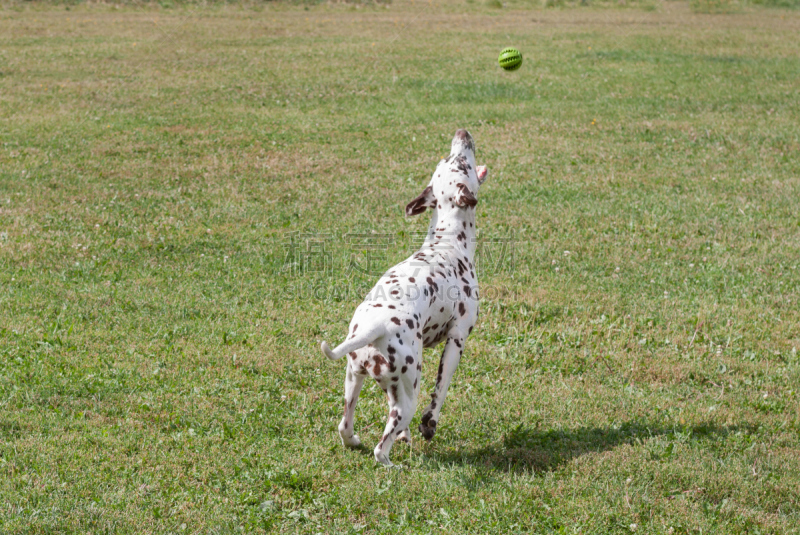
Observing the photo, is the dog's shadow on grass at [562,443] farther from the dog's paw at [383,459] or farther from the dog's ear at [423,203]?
the dog's ear at [423,203]

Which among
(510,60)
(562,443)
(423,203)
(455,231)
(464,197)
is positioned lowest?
(562,443)

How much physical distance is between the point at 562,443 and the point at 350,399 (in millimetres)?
1833

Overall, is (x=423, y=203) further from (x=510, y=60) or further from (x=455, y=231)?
(x=510, y=60)

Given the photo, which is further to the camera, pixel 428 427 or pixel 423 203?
pixel 423 203

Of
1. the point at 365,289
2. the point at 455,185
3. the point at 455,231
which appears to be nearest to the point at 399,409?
the point at 455,231

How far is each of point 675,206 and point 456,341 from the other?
7.36m

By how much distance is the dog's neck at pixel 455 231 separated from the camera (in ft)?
22.2

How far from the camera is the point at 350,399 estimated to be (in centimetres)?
581

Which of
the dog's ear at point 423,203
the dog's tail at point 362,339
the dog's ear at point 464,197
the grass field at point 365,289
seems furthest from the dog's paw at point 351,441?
the dog's ear at point 464,197

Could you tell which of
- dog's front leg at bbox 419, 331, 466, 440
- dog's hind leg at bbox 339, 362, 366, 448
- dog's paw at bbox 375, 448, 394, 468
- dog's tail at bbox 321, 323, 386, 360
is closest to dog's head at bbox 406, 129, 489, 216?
dog's front leg at bbox 419, 331, 466, 440

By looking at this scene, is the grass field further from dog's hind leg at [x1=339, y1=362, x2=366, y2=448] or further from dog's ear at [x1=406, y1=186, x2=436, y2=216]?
dog's ear at [x1=406, y1=186, x2=436, y2=216]

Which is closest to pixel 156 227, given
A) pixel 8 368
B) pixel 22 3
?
pixel 8 368

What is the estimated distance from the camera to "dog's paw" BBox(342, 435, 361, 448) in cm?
607

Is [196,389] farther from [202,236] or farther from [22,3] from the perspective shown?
[22,3]
